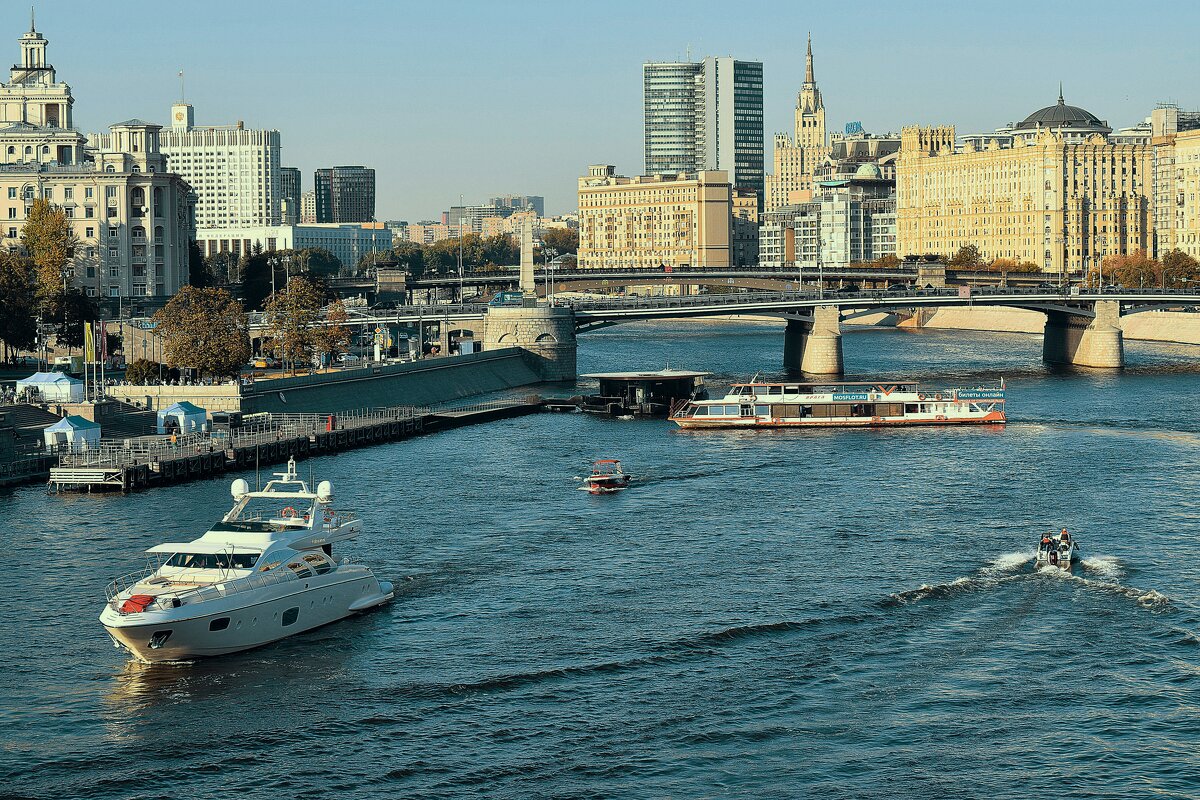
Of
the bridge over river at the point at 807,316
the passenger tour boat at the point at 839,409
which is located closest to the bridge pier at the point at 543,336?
the bridge over river at the point at 807,316

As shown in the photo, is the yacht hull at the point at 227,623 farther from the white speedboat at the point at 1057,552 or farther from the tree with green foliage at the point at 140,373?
the tree with green foliage at the point at 140,373

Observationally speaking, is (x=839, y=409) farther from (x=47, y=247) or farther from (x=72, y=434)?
(x=47, y=247)

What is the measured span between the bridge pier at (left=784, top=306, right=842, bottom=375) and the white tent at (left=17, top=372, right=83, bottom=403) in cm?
7593

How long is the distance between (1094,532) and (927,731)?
28424 millimetres

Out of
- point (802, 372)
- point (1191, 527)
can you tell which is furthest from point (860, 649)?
point (802, 372)

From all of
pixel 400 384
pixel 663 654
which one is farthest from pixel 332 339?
pixel 663 654

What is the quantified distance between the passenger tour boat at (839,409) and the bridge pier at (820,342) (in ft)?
120

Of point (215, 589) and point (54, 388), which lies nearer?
point (215, 589)

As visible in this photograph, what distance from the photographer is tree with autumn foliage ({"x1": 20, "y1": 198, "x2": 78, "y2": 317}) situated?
433 ft

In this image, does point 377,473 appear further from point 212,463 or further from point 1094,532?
point 1094,532

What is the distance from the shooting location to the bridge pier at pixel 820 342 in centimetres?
15662

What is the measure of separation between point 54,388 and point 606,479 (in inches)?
1436

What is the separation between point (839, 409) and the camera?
388 feet

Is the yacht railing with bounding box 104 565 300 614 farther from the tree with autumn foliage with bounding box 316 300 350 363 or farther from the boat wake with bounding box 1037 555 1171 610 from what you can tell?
the tree with autumn foliage with bounding box 316 300 350 363
